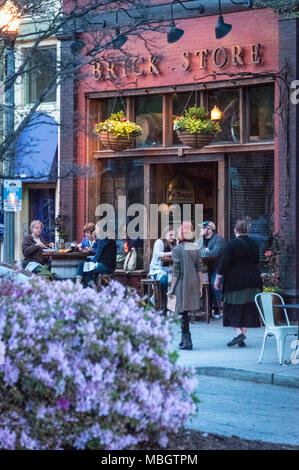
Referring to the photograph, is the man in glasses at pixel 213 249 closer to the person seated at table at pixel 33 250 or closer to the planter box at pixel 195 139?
the planter box at pixel 195 139

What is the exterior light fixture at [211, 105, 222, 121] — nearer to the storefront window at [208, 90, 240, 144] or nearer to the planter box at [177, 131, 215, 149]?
the storefront window at [208, 90, 240, 144]

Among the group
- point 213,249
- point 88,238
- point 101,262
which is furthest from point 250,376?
point 88,238

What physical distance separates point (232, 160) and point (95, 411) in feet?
43.9

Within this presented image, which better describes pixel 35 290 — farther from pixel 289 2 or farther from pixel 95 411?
pixel 289 2

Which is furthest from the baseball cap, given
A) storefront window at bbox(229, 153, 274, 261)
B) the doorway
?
the doorway

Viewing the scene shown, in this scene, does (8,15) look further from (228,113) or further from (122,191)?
(122,191)

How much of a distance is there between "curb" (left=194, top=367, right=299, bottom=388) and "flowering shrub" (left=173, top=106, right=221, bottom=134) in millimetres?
7017

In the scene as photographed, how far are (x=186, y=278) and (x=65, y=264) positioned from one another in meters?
4.49

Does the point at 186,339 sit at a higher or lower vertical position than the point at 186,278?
lower

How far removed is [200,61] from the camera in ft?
59.1

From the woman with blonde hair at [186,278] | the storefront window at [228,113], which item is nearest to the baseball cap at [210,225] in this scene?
the storefront window at [228,113]

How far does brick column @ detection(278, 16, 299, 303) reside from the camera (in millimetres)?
16516

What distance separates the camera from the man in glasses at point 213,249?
57.1 feet

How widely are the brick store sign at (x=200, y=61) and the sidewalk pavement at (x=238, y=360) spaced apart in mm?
5483
